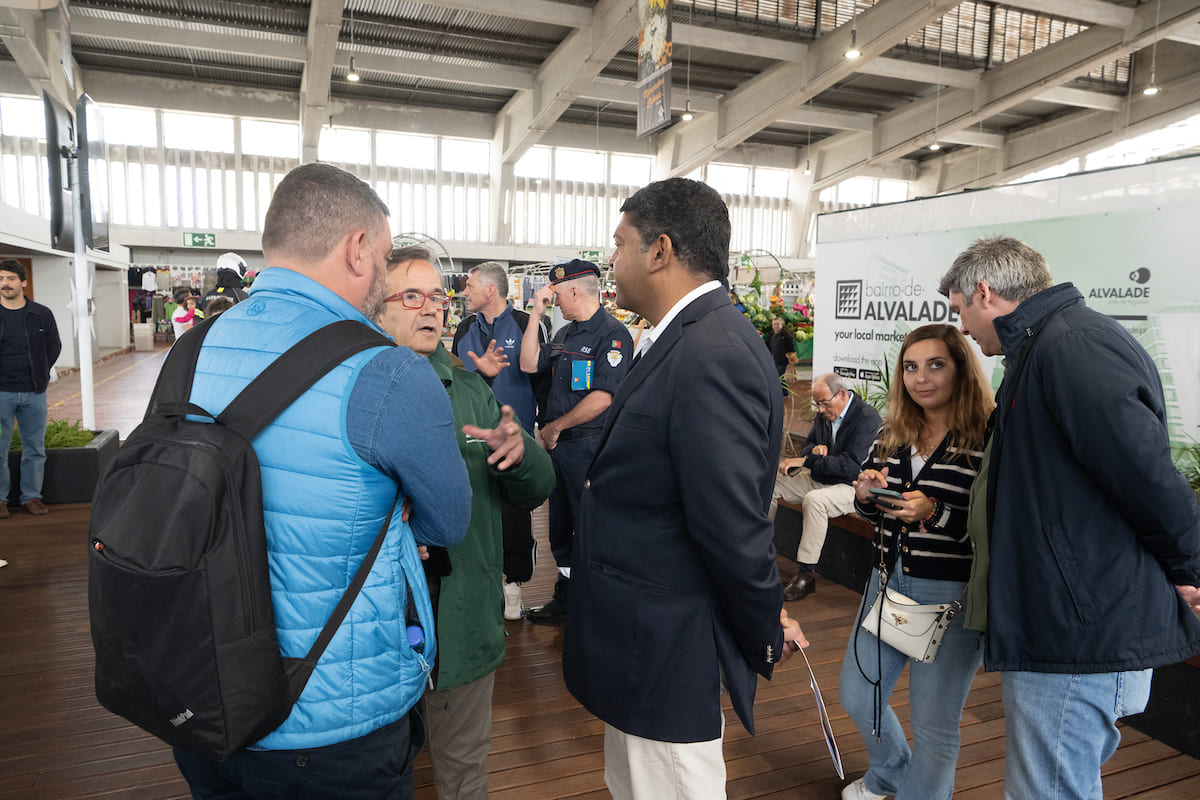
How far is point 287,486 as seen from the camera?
1.07m

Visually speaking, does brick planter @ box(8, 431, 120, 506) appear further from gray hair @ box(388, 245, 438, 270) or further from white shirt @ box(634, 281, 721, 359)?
white shirt @ box(634, 281, 721, 359)

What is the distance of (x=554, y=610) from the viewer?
12.8ft

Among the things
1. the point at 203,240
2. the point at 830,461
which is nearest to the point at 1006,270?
the point at 830,461

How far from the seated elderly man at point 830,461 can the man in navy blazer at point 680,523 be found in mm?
2632

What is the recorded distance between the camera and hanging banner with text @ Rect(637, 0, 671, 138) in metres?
7.64

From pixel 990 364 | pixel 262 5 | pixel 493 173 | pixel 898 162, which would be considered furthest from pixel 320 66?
pixel 898 162

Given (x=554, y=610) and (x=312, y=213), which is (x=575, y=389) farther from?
(x=312, y=213)

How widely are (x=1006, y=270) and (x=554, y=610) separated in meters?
2.85

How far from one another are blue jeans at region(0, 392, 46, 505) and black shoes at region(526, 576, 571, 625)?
4.18 m

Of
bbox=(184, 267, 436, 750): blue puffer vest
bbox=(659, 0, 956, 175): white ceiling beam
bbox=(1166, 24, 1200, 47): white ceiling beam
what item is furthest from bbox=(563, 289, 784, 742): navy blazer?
bbox=(1166, 24, 1200, 47): white ceiling beam

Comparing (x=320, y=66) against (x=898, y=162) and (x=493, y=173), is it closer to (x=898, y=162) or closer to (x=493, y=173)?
(x=493, y=173)

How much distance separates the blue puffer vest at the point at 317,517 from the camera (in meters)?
1.07

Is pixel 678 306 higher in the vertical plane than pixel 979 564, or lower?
higher

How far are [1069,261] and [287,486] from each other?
183 inches
